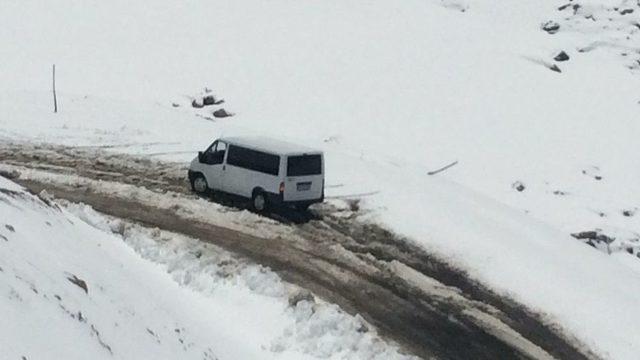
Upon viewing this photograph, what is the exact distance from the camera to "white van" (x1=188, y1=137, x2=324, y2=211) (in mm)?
23953

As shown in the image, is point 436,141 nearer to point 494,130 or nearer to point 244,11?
point 494,130

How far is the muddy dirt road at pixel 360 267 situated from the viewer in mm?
Result: 19000

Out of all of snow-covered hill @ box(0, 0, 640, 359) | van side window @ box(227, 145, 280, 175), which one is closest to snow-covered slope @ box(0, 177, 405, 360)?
van side window @ box(227, 145, 280, 175)

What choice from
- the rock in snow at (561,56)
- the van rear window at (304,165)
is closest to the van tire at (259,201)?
the van rear window at (304,165)

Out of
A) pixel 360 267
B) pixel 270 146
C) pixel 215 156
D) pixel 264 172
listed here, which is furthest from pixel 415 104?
pixel 360 267

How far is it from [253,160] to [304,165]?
1.60 m

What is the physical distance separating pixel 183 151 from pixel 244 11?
20623 millimetres

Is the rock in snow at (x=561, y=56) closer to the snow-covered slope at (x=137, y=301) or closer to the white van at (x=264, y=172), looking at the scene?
the white van at (x=264, y=172)

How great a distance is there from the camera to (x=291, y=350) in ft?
52.9

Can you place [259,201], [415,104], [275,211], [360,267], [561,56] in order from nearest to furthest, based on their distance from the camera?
[360,267], [259,201], [275,211], [415,104], [561,56]

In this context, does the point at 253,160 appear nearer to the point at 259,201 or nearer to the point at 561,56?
the point at 259,201

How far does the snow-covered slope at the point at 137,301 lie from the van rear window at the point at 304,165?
14.3ft

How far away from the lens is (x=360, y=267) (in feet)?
70.7

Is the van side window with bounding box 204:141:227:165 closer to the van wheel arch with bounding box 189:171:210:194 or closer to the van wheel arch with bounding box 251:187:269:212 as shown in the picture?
the van wheel arch with bounding box 189:171:210:194
